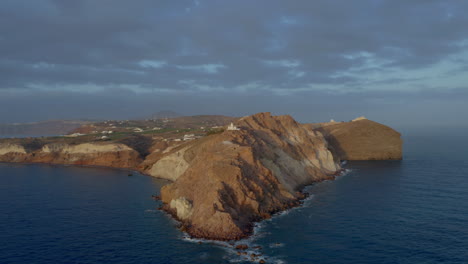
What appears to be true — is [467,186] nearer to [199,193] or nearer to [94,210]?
[199,193]

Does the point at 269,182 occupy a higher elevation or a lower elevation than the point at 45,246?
higher

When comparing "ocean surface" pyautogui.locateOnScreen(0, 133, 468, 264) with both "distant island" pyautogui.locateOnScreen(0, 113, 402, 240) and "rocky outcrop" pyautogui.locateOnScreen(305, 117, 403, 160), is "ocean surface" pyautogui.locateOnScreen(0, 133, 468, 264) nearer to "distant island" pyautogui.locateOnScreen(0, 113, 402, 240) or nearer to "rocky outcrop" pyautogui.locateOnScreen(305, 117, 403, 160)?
"distant island" pyautogui.locateOnScreen(0, 113, 402, 240)

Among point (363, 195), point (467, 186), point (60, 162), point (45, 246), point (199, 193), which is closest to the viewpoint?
point (45, 246)

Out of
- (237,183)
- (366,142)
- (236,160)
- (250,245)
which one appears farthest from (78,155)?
(366,142)

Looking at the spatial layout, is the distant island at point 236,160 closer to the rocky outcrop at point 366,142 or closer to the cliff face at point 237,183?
the rocky outcrop at point 366,142

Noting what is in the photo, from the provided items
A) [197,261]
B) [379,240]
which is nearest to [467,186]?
[379,240]

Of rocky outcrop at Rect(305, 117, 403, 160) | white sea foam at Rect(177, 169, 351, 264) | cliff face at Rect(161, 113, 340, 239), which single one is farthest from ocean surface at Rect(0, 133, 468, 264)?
rocky outcrop at Rect(305, 117, 403, 160)

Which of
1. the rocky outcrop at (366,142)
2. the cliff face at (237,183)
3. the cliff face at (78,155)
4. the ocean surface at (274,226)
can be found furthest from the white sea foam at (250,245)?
the rocky outcrop at (366,142)
